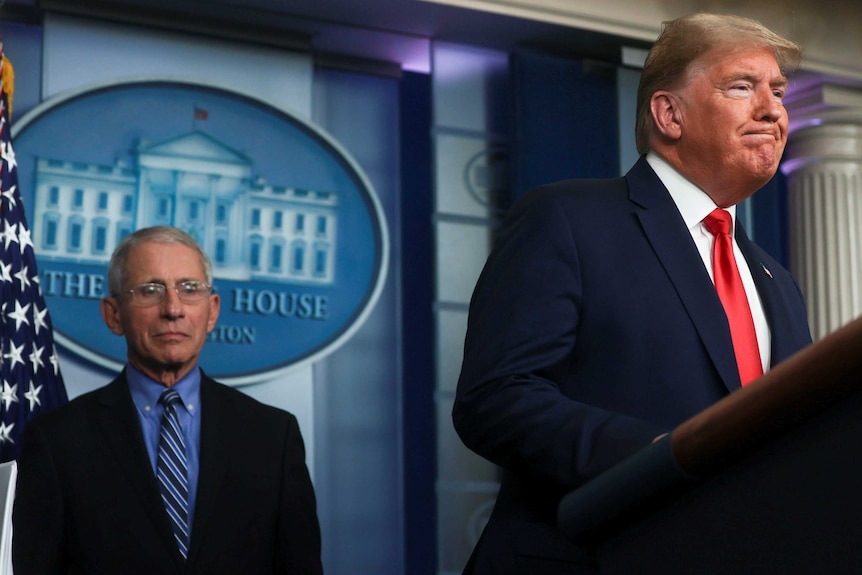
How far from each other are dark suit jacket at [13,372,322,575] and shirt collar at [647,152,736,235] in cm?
154

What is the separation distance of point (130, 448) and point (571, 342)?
1707 mm

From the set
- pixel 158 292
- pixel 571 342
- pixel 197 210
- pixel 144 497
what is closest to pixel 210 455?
pixel 144 497

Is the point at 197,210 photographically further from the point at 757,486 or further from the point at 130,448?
the point at 757,486

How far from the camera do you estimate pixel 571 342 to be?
4.77 ft

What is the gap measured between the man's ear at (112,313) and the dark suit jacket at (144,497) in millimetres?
178

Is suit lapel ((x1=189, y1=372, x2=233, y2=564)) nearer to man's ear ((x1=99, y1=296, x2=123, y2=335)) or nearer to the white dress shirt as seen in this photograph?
man's ear ((x1=99, y1=296, x2=123, y2=335))

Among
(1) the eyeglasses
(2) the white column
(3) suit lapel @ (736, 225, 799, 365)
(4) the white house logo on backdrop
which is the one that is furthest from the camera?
(2) the white column

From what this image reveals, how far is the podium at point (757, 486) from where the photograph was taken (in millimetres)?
742

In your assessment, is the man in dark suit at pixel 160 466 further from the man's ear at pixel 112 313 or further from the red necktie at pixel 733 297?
the red necktie at pixel 733 297

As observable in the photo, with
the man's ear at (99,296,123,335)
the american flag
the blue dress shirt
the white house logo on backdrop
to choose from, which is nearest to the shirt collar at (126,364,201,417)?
the blue dress shirt

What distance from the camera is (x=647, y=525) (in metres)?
0.89

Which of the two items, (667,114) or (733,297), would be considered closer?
(733,297)

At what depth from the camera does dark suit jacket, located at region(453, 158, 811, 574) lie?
1.37 meters

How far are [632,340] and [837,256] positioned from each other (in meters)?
3.97
